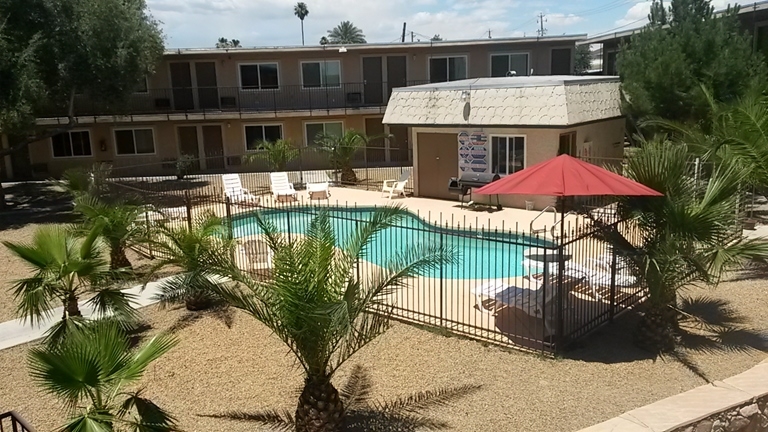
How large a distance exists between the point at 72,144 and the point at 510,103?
77.2ft

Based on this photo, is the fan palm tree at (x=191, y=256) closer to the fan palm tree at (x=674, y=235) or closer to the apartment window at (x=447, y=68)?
the fan palm tree at (x=674, y=235)

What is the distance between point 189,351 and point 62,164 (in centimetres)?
2571

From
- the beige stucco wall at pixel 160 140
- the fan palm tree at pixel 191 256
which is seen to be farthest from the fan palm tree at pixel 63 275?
the beige stucco wall at pixel 160 140

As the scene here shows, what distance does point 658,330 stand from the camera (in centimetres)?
855

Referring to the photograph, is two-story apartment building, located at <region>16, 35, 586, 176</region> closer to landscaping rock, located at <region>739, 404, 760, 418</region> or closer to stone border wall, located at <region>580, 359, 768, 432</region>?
A: stone border wall, located at <region>580, 359, 768, 432</region>

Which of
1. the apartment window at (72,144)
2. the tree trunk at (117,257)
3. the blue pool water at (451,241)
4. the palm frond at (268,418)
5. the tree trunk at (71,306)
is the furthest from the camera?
the apartment window at (72,144)

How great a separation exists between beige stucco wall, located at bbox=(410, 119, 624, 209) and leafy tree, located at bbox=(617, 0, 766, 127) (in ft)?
5.94

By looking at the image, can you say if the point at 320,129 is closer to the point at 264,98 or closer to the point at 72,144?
the point at 264,98

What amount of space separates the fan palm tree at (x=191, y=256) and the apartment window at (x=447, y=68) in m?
Answer: 22.3

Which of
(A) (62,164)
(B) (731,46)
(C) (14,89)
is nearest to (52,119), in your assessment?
(A) (62,164)

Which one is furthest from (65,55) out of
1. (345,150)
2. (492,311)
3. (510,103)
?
(492,311)

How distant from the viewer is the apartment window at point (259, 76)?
31375 millimetres

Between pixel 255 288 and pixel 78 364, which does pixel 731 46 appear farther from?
pixel 78 364

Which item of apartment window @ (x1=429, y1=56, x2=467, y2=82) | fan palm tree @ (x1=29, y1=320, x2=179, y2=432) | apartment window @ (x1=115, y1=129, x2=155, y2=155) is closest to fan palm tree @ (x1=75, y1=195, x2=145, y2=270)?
fan palm tree @ (x1=29, y1=320, x2=179, y2=432)
